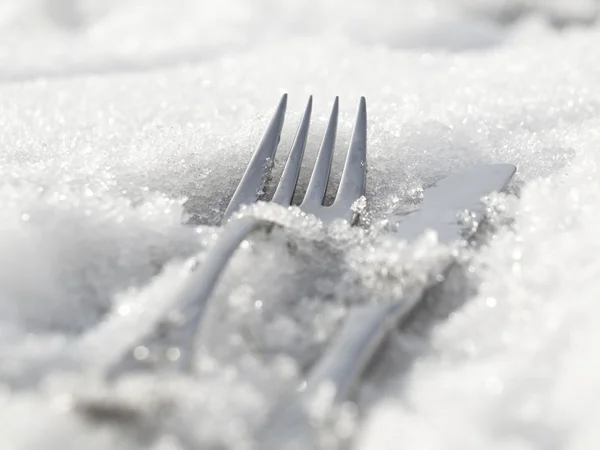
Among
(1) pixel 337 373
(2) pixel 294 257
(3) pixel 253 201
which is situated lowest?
(1) pixel 337 373

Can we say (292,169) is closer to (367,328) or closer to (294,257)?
(294,257)

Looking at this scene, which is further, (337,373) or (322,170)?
(322,170)

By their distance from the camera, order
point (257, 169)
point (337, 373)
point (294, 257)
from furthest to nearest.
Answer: point (257, 169) → point (294, 257) → point (337, 373)

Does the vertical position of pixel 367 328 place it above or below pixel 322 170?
below

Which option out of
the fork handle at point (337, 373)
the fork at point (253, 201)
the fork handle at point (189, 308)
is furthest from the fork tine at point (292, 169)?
the fork handle at point (337, 373)

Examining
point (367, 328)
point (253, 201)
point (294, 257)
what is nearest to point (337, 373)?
point (367, 328)

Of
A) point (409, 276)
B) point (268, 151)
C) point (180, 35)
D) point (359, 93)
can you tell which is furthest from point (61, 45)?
point (409, 276)

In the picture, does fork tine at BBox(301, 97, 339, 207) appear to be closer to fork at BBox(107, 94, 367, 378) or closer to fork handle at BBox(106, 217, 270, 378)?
fork at BBox(107, 94, 367, 378)

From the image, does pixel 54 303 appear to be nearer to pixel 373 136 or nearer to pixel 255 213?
pixel 255 213
